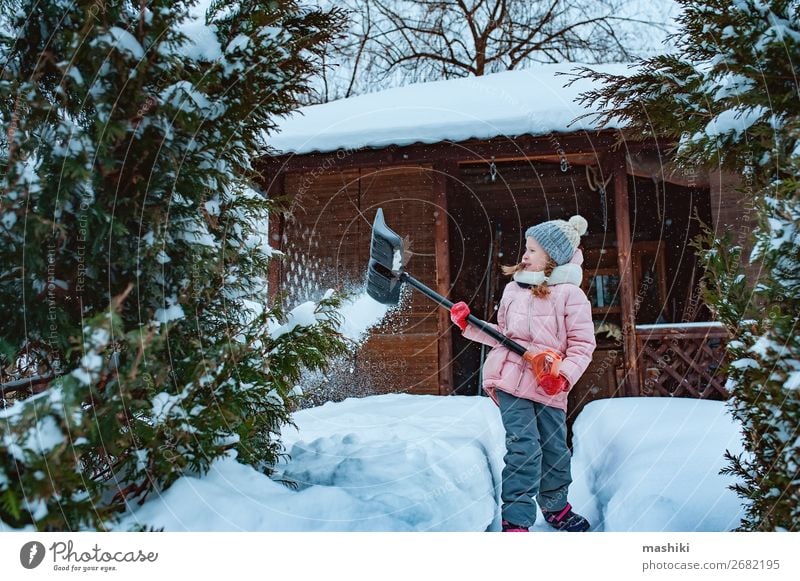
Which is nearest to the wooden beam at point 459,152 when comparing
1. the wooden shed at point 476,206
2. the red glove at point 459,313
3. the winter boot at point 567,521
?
the wooden shed at point 476,206

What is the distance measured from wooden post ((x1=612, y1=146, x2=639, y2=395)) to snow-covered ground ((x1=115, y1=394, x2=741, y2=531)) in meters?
0.54

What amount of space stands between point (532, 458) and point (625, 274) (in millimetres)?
2609

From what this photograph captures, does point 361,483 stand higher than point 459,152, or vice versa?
point 459,152

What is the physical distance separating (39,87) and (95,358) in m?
0.95

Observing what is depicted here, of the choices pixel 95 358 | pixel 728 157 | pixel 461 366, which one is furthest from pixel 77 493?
pixel 461 366

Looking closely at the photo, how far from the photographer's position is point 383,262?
2.64 meters

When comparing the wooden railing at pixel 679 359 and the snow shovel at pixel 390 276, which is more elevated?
the snow shovel at pixel 390 276

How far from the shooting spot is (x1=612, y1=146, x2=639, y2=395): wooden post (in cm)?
412

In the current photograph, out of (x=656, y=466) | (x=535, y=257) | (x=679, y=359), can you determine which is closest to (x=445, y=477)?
(x=656, y=466)

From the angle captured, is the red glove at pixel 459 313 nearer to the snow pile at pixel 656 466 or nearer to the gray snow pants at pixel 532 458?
the gray snow pants at pixel 532 458

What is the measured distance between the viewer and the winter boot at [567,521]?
8.07 ft

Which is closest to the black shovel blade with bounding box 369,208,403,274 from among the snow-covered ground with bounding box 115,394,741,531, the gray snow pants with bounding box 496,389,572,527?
the gray snow pants with bounding box 496,389,572,527

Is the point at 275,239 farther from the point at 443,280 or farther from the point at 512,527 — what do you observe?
the point at 512,527
